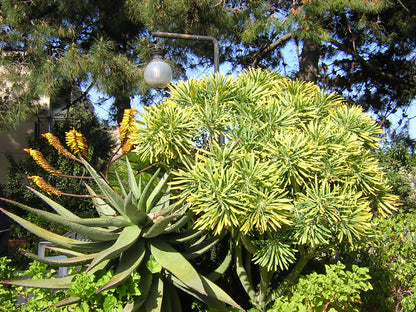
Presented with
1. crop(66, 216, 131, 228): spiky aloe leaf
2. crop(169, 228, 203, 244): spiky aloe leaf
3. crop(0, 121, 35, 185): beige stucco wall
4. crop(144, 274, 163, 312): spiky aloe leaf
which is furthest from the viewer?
crop(0, 121, 35, 185): beige stucco wall

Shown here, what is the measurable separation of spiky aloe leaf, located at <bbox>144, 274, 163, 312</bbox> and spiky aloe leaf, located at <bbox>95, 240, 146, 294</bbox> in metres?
0.26

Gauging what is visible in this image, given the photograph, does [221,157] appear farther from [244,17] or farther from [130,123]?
[244,17]

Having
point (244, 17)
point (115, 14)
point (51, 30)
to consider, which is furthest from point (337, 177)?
point (115, 14)

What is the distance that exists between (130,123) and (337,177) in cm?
196

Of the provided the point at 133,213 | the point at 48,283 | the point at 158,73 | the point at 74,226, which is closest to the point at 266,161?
the point at 133,213

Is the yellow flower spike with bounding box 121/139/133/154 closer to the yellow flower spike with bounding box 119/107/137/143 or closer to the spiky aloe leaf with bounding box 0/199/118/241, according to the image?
the yellow flower spike with bounding box 119/107/137/143

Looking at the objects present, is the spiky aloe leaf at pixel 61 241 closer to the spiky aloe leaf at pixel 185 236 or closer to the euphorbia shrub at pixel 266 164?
the spiky aloe leaf at pixel 185 236

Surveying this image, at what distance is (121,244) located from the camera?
9.97 ft

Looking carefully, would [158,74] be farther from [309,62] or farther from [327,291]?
[309,62]

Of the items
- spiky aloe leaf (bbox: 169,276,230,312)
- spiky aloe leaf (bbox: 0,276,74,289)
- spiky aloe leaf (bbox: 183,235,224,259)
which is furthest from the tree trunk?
spiky aloe leaf (bbox: 0,276,74,289)

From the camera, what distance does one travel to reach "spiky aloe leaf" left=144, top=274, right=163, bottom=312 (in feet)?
10.3

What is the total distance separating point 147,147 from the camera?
3619 mm

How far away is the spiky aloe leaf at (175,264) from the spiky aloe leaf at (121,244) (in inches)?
8.1

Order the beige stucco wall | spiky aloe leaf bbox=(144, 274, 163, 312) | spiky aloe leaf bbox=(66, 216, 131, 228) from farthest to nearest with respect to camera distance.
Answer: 1. the beige stucco wall
2. spiky aloe leaf bbox=(66, 216, 131, 228)
3. spiky aloe leaf bbox=(144, 274, 163, 312)
